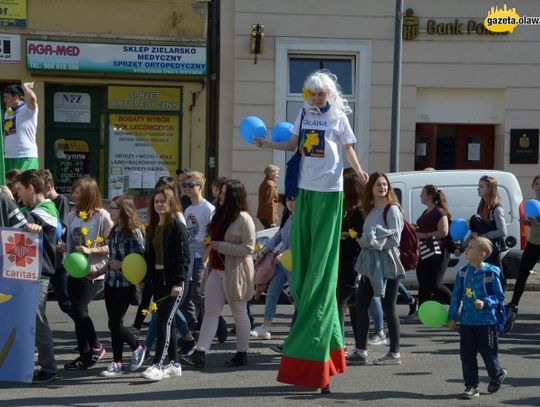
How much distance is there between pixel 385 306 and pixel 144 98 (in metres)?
10.6

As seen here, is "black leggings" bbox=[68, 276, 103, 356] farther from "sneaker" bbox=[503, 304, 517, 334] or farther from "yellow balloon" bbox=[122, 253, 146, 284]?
"sneaker" bbox=[503, 304, 517, 334]

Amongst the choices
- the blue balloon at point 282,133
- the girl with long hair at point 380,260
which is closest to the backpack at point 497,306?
the girl with long hair at point 380,260

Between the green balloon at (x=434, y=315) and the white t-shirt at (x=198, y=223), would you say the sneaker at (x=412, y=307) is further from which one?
the green balloon at (x=434, y=315)

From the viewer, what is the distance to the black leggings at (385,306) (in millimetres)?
8836

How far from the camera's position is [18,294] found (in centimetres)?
778

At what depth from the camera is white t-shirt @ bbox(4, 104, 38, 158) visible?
10.3 m

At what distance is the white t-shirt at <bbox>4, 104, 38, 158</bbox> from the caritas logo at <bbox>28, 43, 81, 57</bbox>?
767 centimetres

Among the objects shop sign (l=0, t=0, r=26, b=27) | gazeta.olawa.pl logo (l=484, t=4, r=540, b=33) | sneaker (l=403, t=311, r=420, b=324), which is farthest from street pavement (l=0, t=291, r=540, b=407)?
gazeta.olawa.pl logo (l=484, t=4, r=540, b=33)

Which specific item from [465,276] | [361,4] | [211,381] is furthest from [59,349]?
[361,4]

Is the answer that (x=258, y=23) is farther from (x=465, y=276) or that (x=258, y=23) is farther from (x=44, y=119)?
(x=465, y=276)

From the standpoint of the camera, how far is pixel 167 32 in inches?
719

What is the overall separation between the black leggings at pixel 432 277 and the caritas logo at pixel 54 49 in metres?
9.06

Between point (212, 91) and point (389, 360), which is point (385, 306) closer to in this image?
point (389, 360)

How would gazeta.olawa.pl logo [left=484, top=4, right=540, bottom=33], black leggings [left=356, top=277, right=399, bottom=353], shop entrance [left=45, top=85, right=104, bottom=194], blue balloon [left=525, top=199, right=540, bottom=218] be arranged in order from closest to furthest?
black leggings [left=356, top=277, right=399, bottom=353] < blue balloon [left=525, top=199, right=540, bottom=218] < shop entrance [left=45, top=85, right=104, bottom=194] < gazeta.olawa.pl logo [left=484, top=4, right=540, bottom=33]
